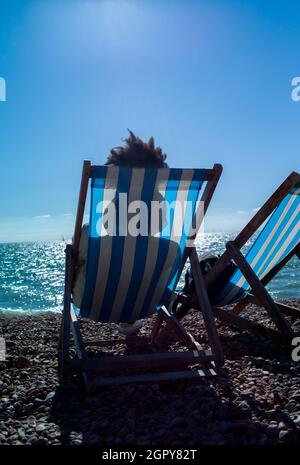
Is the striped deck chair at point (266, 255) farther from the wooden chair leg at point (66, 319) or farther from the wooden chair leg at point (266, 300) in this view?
the wooden chair leg at point (66, 319)

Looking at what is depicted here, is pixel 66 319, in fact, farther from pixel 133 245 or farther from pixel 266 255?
pixel 266 255

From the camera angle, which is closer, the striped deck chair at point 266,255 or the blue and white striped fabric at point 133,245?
the blue and white striped fabric at point 133,245

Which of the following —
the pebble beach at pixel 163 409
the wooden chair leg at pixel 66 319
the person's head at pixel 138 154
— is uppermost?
the person's head at pixel 138 154

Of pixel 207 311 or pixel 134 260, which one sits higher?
pixel 134 260

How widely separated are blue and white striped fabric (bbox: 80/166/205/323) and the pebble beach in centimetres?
69

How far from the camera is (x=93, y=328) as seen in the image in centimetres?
586

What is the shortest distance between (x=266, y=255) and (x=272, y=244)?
15 cm

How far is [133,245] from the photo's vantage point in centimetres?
309

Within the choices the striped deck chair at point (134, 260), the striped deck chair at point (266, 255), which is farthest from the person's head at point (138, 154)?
the striped deck chair at point (266, 255)

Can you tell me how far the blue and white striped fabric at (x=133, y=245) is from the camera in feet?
9.38

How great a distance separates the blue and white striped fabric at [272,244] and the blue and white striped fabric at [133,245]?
2.85 feet

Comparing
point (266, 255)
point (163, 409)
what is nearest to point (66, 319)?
A: point (163, 409)
